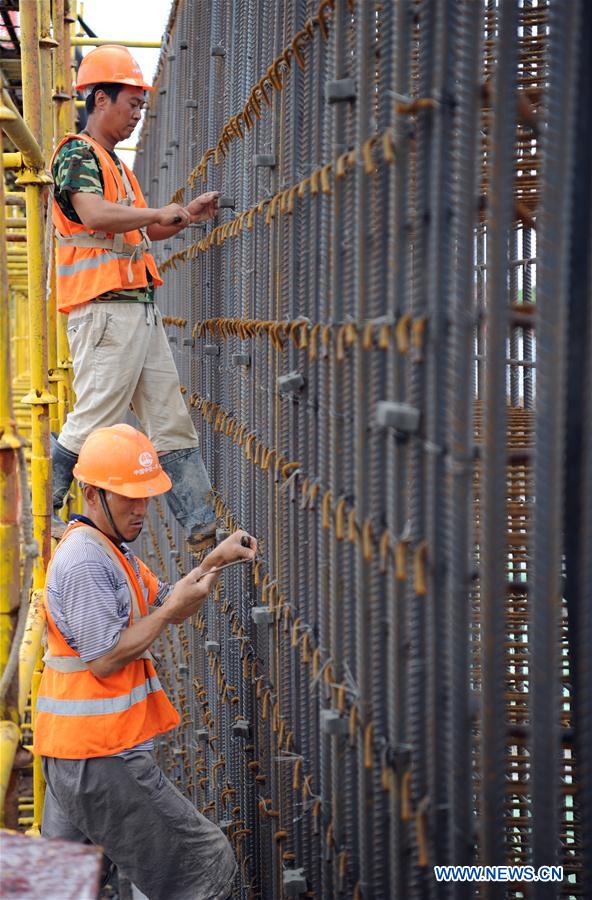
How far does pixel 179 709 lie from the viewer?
813 centimetres

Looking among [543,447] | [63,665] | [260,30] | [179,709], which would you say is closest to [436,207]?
[543,447]

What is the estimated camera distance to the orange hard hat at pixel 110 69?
513 centimetres

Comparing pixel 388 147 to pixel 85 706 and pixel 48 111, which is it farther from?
pixel 48 111

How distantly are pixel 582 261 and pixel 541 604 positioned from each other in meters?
0.67

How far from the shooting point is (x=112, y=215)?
484 cm

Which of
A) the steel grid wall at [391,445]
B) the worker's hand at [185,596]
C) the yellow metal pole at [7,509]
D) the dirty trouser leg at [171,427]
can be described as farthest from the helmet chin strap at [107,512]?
the dirty trouser leg at [171,427]

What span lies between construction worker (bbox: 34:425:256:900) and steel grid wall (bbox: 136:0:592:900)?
0.32 metres

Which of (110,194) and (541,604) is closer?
(541,604)

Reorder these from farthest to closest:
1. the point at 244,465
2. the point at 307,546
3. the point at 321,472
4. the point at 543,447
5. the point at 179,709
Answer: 1. the point at 179,709
2. the point at 244,465
3. the point at 307,546
4. the point at 321,472
5. the point at 543,447

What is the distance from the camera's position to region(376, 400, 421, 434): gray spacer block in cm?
241

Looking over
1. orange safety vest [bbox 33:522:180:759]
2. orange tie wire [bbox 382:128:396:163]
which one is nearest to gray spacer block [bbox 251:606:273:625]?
orange safety vest [bbox 33:522:180:759]

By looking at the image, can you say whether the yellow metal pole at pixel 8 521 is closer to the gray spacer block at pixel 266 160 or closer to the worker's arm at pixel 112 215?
the gray spacer block at pixel 266 160

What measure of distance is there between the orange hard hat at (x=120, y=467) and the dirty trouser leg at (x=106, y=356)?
2.43ft

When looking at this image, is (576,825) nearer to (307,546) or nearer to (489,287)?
(307,546)
